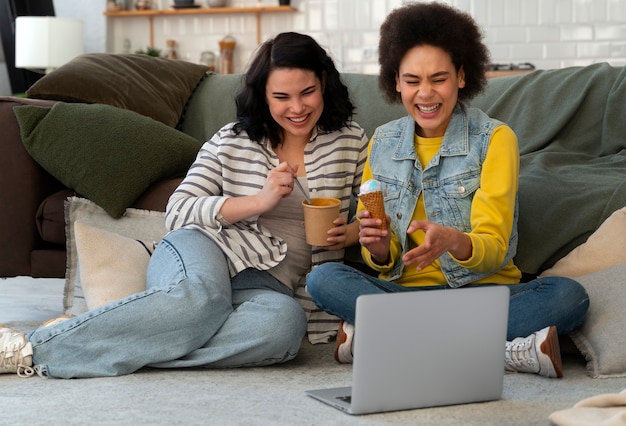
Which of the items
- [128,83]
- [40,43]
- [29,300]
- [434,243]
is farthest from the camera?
[40,43]

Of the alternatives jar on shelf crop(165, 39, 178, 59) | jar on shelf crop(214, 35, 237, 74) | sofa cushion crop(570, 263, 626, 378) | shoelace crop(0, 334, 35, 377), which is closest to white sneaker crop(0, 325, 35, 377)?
shoelace crop(0, 334, 35, 377)

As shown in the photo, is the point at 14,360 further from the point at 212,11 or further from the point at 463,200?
the point at 212,11

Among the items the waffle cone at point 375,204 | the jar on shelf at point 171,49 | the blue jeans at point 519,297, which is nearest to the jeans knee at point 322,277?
the blue jeans at point 519,297

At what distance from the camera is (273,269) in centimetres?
248

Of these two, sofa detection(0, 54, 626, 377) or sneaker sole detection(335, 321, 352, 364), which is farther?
sofa detection(0, 54, 626, 377)

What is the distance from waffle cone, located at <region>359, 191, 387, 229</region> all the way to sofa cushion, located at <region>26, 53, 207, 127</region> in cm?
144

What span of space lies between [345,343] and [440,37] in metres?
0.77

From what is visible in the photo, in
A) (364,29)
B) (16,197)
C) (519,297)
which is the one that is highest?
(364,29)

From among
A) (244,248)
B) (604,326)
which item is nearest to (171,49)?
(244,248)

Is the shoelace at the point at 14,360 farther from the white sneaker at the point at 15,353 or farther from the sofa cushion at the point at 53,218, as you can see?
the sofa cushion at the point at 53,218

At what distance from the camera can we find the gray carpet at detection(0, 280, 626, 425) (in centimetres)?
180

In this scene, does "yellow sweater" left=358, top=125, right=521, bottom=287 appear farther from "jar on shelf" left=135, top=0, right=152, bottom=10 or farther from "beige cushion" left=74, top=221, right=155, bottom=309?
"jar on shelf" left=135, top=0, right=152, bottom=10

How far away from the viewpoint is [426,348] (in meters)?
1.78

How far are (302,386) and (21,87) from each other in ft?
14.2
